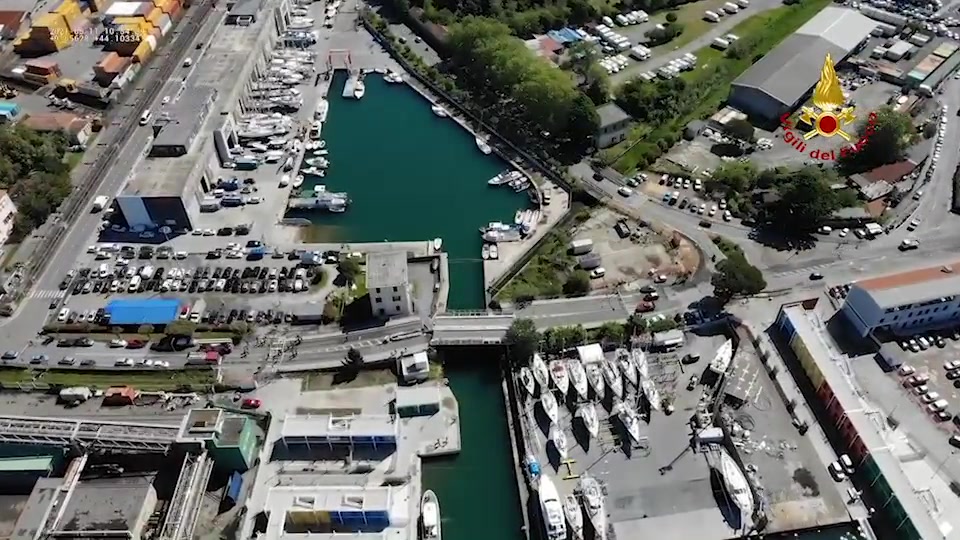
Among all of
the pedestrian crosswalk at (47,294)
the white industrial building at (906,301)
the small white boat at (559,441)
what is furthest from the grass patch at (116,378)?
the white industrial building at (906,301)

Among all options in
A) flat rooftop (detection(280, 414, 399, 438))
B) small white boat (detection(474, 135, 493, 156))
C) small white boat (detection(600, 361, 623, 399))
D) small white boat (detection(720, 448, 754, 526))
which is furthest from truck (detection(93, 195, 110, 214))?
small white boat (detection(720, 448, 754, 526))

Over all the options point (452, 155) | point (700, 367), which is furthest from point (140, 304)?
point (700, 367)

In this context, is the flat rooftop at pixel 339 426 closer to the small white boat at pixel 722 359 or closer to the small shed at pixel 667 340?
the small shed at pixel 667 340

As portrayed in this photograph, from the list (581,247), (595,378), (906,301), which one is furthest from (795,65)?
(595,378)

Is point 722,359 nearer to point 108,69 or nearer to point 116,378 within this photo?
point 116,378

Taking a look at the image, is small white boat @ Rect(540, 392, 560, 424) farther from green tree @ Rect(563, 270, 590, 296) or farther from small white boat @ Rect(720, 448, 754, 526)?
small white boat @ Rect(720, 448, 754, 526)

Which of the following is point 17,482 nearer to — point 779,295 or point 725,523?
point 725,523

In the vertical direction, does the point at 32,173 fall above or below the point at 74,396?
above
